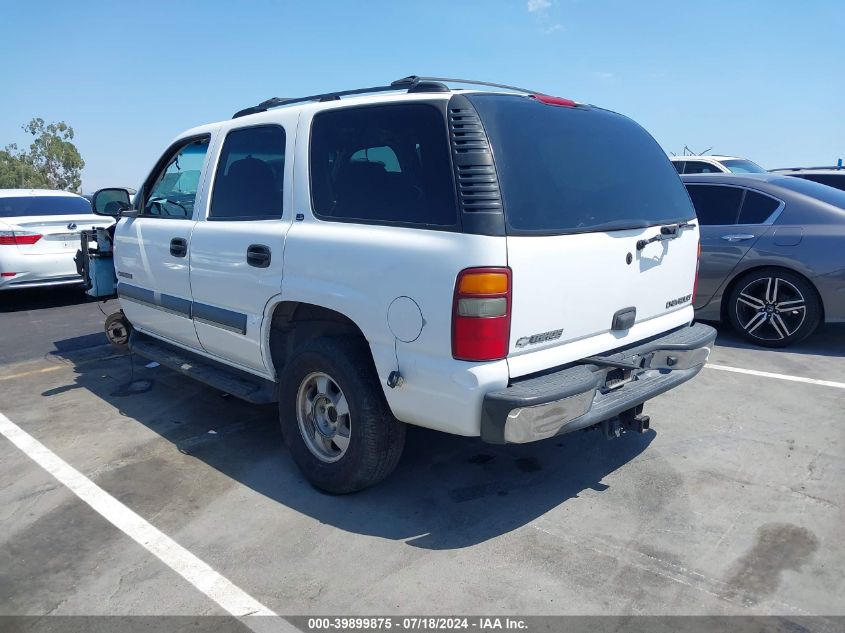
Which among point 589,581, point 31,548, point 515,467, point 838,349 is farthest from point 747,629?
point 838,349

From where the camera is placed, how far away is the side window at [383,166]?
309cm

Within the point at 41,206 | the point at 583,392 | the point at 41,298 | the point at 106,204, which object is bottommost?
the point at 41,298

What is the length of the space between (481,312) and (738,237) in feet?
14.9

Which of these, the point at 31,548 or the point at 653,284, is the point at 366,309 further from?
the point at 31,548

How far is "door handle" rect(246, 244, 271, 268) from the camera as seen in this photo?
3.80 meters

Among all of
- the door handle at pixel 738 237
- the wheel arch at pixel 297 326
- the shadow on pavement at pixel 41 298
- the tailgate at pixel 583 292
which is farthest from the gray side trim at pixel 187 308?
the door handle at pixel 738 237

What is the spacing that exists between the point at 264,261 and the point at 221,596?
175cm

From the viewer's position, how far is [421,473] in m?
3.96

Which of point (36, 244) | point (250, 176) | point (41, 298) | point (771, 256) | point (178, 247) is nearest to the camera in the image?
point (250, 176)

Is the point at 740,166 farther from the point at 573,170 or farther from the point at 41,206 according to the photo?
the point at 41,206

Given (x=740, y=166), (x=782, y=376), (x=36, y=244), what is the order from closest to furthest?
(x=782, y=376)
(x=36, y=244)
(x=740, y=166)

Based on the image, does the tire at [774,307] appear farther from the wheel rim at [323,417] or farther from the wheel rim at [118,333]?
the wheel rim at [118,333]

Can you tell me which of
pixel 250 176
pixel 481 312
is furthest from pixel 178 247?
pixel 481 312

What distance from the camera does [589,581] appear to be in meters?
2.90
